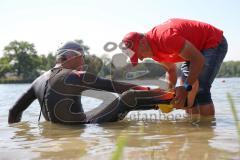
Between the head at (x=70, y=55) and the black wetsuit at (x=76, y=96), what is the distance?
13 cm

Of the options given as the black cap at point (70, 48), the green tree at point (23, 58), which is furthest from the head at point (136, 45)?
the green tree at point (23, 58)

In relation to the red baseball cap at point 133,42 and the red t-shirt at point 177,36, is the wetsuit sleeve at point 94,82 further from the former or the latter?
the red t-shirt at point 177,36

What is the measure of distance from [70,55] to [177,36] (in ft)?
5.51

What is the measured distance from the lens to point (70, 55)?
5.16m

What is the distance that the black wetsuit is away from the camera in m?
4.89

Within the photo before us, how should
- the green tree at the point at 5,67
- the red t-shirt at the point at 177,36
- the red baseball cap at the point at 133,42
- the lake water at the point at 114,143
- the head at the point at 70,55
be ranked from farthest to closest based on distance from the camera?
the green tree at the point at 5,67 → the head at the point at 70,55 → the red baseball cap at the point at 133,42 → the red t-shirt at the point at 177,36 → the lake water at the point at 114,143

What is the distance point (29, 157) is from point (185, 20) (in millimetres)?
3089

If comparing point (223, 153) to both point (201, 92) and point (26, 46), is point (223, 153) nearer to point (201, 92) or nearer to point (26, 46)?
point (201, 92)

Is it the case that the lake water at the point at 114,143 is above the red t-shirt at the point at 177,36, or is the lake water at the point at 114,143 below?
below

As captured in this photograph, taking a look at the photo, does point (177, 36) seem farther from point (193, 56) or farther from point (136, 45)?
point (136, 45)

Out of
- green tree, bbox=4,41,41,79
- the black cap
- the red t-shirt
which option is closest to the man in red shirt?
the red t-shirt

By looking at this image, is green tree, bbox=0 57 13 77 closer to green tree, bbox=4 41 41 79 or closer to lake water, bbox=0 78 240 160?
green tree, bbox=4 41 41 79

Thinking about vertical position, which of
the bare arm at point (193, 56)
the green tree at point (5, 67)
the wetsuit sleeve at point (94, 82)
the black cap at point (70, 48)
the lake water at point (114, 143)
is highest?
the green tree at point (5, 67)

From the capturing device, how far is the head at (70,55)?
16.9 ft
